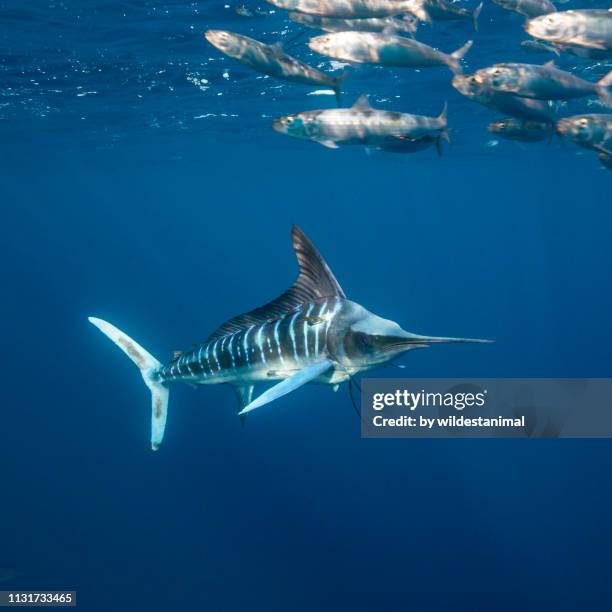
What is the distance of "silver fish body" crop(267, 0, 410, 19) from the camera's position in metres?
5.27

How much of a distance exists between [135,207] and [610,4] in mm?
82465

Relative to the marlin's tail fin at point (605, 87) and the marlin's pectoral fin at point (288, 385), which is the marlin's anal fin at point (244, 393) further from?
the marlin's tail fin at point (605, 87)

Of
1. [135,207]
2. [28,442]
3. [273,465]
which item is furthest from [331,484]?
[135,207]

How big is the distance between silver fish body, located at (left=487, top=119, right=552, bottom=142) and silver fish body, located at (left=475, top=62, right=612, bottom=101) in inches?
56.1

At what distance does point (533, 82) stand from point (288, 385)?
3982mm

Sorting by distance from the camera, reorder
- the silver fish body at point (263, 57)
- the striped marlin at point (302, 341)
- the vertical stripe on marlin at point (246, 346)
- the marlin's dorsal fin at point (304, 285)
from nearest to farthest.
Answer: the striped marlin at point (302, 341), the marlin's dorsal fin at point (304, 285), the vertical stripe on marlin at point (246, 346), the silver fish body at point (263, 57)

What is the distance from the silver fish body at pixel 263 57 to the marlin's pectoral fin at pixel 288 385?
10.3 feet

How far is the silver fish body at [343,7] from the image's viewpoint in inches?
207

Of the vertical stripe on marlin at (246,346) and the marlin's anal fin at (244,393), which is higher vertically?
the vertical stripe on marlin at (246,346)

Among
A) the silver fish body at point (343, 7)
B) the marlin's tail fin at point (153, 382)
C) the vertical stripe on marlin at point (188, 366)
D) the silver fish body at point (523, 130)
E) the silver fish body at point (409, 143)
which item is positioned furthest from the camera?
the silver fish body at point (523, 130)

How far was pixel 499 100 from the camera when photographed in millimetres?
5660

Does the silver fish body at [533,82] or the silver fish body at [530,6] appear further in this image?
the silver fish body at [530,6]

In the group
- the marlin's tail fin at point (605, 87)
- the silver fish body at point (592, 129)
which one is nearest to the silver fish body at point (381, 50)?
the silver fish body at point (592, 129)

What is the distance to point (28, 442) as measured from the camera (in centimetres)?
1983
